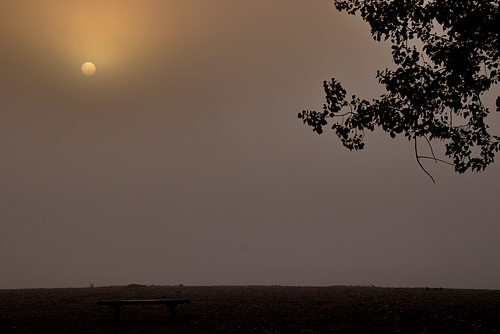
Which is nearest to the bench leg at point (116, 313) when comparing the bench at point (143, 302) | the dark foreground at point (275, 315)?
the bench at point (143, 302)

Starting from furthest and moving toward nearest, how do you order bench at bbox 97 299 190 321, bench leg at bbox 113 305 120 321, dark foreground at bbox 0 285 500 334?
bench leg at bbox 113 305 120 321 → bench at bbox 97 299 190 321 → dark foreground at bbox 0 285 500 334

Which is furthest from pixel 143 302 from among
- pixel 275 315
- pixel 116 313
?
pixel 275 315

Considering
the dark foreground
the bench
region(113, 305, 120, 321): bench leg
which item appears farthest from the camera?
region(113, 305, 120, 321): bench leg

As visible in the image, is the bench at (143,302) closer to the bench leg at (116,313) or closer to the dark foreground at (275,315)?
the bench leg at (116,313)

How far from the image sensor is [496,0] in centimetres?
1655

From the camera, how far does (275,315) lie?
1648 cm

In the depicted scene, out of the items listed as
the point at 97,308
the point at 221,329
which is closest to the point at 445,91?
the point at 221,329

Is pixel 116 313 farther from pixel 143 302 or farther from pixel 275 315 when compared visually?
pixel 275 315

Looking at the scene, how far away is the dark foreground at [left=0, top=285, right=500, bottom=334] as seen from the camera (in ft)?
46.2

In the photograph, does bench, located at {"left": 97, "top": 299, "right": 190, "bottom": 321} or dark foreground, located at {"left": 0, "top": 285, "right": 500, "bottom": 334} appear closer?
dark foreground, located at {"left": 0, "top": 285, "right": 500, "bottom": 334}

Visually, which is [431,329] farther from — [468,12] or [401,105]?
[468,12]

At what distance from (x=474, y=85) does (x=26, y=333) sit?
17.2m

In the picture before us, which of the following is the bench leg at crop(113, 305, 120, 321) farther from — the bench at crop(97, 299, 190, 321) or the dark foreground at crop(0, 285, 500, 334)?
the dark foreground at crop(0, 285, 500, 334)

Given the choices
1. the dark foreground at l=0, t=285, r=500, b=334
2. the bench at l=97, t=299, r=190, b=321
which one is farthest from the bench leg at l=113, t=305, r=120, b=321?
the dark foreground at l=0, t=285, r=500, b=334
